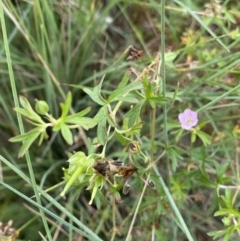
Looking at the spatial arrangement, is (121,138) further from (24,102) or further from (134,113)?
(24,102)

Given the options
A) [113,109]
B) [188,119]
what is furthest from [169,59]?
[113,109]

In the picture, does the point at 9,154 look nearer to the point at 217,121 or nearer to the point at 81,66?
the point at 81,66

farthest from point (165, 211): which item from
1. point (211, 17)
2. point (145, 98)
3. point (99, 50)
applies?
point (99, 50)

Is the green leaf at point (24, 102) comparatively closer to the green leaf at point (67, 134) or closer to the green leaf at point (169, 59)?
the green leaf at point (67, 134)

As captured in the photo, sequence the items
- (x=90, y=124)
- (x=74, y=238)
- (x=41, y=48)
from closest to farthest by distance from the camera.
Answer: (x=90, y=124), (x=74, y=238), (x=41, y=48)

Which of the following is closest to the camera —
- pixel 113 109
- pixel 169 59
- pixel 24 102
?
pixel 24 102

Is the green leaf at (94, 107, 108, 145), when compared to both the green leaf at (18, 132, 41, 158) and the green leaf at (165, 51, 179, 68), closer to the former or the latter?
the green leaf at (18, 132, 41, 158)

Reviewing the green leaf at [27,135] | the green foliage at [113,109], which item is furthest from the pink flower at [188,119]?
the green leaf at [27,135]

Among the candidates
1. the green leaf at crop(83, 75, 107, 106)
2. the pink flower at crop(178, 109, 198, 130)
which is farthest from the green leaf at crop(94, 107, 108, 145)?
the pink flower at crop(178, 109, 198, 130)
